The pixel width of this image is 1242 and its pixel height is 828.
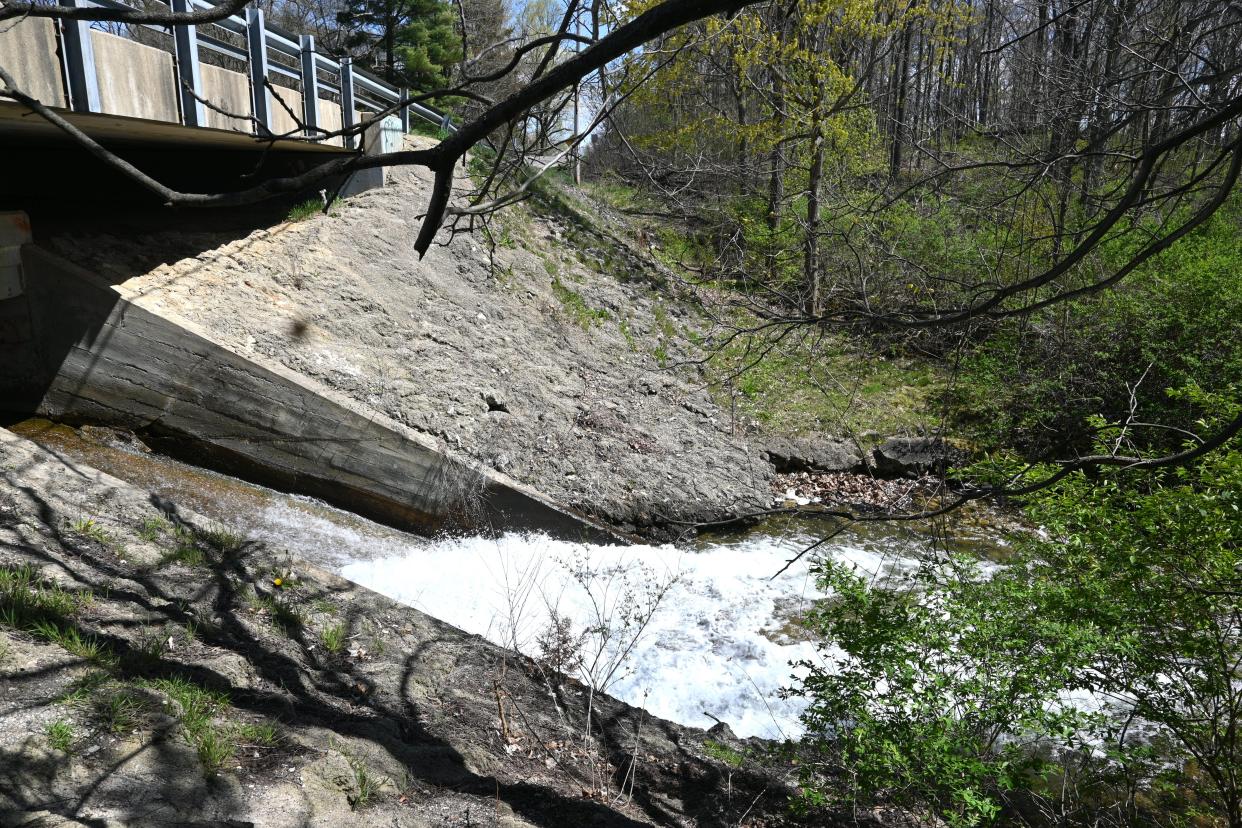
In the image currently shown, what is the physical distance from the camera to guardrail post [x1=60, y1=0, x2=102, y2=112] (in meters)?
5.21

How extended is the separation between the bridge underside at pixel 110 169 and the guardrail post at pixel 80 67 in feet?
5.25

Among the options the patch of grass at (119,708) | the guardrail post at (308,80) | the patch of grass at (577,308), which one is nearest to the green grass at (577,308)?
the patch of grass at (577,308)

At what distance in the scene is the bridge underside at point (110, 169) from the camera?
816 centimetres

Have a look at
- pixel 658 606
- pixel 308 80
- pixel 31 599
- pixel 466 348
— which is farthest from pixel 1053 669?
pixel 308 80

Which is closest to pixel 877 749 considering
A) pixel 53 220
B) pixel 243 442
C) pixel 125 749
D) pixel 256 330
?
pixel 125 749

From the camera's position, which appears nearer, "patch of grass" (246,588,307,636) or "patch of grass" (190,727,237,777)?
"patch of grass" (190,727,237,777)

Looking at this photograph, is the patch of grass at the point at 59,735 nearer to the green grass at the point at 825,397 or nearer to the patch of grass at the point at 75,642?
the patch of grass at the point at 75,642

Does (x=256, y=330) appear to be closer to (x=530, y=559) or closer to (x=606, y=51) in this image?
(x=530, y=559)

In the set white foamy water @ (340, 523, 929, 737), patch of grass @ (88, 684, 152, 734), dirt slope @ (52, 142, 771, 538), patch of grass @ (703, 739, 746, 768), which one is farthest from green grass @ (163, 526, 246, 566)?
patch of grass @ (703, 739, 746, 768)

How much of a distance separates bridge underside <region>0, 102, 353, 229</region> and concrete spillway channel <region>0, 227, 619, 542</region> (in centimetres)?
120

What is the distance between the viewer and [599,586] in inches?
346

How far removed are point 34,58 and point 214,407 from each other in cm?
477

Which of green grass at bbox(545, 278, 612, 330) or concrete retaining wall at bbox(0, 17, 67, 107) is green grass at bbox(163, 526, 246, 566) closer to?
concrete retaining wall at bbox(0, 17, 67, 107)

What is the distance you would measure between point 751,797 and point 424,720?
83.2 inches
